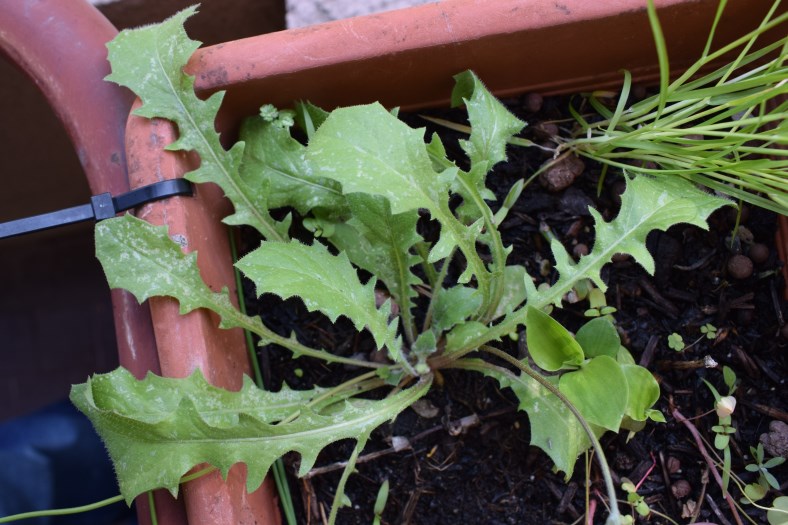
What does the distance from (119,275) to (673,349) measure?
634 millimetres

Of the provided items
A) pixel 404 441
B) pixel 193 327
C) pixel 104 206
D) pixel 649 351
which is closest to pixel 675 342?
pixel 649 351

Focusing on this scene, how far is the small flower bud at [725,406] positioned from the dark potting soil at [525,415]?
0.04 meters

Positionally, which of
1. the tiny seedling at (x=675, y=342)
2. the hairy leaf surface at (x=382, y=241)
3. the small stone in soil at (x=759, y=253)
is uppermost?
the hairy leaf surface at (x=382, y=241)

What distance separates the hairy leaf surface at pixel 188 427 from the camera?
1.99 ft

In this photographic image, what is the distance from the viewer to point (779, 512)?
712 millimetres

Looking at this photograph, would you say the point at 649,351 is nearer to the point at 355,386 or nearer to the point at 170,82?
the point at 355,386

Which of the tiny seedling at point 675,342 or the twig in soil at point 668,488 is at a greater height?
Answer: the tiny seedling at point 675,342

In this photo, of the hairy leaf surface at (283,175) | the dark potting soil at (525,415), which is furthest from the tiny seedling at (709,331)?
the hairy leaf surface at (283,175)

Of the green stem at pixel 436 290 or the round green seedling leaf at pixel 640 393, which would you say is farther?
the green stem at pixel 436 290

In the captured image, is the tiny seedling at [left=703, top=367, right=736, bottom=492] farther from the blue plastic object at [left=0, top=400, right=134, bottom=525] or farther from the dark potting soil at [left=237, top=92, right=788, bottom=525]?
the blue plastic object at [left=0, top=400, right=134, bottom=525]

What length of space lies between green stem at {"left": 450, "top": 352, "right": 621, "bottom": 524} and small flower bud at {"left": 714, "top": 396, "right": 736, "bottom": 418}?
0.15 meters

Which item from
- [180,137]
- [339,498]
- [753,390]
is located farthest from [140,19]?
[753,390]

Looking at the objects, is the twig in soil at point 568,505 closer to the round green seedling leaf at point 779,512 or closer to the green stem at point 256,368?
the round green seedling leaf at point 779,512

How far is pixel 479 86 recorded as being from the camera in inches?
28.8
